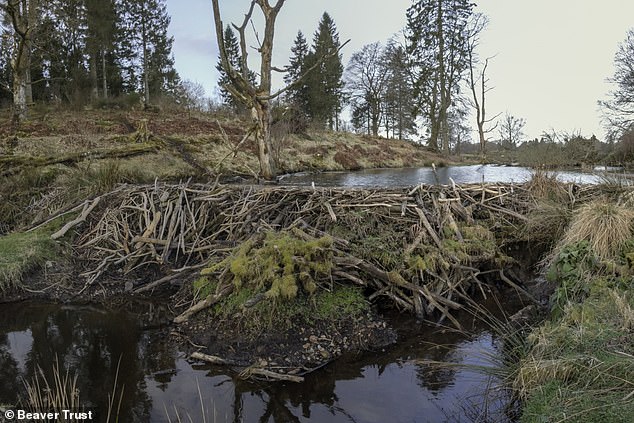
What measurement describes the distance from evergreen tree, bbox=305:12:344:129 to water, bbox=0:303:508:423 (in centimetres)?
3103

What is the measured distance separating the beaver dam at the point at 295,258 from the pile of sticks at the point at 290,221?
0.08ft

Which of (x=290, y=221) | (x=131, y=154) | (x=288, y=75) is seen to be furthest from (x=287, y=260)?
(x=288, y=75)

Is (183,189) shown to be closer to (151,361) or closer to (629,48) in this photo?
(151,361)

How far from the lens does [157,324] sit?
18.9 ft

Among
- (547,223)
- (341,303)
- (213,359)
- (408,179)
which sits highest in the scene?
(408,179)

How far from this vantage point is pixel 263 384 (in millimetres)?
4266

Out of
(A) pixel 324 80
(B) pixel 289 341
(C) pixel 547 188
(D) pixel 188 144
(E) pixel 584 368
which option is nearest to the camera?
(E) pixel 584 368

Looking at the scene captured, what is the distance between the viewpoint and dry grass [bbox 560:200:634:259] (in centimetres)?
511

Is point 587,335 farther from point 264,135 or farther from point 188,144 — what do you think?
point 188,144

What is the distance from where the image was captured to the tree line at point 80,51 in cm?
1809

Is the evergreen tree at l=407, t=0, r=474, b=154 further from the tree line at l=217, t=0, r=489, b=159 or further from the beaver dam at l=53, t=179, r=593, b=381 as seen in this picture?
the beaver dam at l=53, t=179, r=593, b=381

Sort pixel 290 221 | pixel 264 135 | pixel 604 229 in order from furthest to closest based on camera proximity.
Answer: pixel 264 135 → pixel 290 221 → pixel 604 229

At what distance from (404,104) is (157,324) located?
39.1 m

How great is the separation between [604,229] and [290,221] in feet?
14.8
